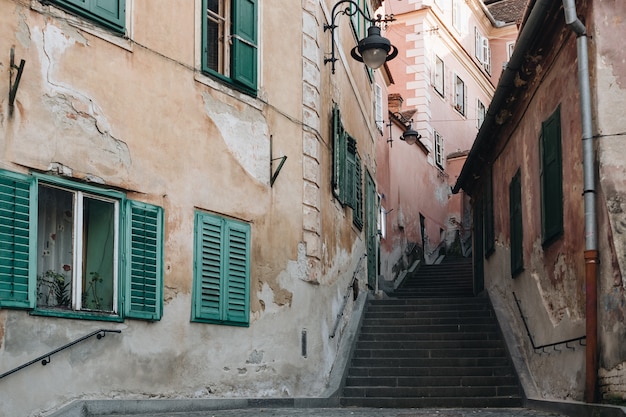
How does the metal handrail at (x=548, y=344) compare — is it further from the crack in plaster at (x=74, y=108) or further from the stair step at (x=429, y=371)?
the crack in plaster at (x=74, y=108)

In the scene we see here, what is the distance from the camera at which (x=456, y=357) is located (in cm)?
1458

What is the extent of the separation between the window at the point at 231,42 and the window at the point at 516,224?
14.0ft

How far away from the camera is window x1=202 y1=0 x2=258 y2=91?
11447 mm

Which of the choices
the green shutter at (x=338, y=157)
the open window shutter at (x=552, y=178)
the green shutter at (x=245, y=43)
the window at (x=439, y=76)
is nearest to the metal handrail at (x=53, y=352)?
the green shutter at (x=245, y=43)

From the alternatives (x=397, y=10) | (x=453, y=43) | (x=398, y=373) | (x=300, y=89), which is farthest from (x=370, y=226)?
(x=453, y=43)

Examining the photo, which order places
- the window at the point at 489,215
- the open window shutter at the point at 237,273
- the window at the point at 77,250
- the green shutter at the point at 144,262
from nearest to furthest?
the window at the point at 77,250 < the green shutter at the point at 144,262 < the open window shutter at the point at 237,273 < the window at the point at 489,215

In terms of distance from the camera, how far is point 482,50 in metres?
39.3

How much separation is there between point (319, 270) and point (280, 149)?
2.04 metres

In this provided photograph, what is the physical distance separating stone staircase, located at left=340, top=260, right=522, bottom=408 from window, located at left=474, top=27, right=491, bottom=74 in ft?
76.1

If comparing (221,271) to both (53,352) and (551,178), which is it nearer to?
(53,352)

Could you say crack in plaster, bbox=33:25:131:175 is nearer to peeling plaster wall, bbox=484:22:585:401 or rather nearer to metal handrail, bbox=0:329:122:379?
metal handrail, bbox=0:329:122:379

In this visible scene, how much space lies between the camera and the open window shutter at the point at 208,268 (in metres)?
10.5

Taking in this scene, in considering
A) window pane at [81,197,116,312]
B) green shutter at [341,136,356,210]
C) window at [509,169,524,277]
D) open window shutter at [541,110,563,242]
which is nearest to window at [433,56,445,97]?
green shutter at [341,136,356,210]

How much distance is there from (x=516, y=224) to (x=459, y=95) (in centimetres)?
2319
